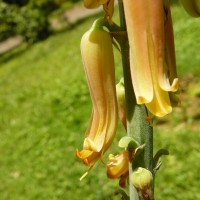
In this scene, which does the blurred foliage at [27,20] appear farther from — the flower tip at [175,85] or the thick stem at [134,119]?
the flower tip at [175,85]

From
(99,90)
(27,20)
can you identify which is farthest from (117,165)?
(27,20)

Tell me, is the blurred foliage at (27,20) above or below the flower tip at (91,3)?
below

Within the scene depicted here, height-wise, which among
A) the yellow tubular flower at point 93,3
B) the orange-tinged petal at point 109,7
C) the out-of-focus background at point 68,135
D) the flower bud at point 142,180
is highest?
the yellow tubular flower at point 93,3

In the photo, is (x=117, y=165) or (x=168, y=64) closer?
(x=168, y=64)

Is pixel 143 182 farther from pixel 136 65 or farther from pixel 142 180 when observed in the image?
pixel 136 65

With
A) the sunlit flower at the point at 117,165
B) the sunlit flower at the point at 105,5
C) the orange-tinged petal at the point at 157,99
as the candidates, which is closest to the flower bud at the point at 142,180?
the sunlit flower at the point at 117,165
